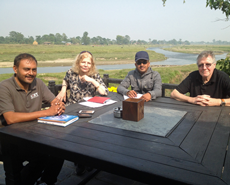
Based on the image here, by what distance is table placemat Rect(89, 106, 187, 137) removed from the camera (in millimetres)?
1576

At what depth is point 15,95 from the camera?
6.36 feet

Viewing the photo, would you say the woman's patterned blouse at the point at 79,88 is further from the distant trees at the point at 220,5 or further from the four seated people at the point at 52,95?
the distant trees at the point at 220,5

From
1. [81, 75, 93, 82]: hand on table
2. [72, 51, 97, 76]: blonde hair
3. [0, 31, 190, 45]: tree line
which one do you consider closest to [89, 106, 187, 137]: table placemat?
[81, 75, 93, 82]: hand on table

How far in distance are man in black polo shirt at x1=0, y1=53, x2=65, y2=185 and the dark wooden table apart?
0.11 metres

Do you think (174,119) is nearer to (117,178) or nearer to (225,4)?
(117,178)

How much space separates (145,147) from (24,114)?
1.08 m

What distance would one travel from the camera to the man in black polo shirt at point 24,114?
1.60 m

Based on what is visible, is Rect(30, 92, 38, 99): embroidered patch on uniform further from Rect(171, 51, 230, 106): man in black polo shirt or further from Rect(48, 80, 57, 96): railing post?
Rect(171, 51, 230, 106): man in black polo shirt

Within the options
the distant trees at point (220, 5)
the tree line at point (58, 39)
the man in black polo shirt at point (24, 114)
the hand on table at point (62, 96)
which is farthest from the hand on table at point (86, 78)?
the tree line at point (58, 39)

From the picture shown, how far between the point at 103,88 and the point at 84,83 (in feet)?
1.20

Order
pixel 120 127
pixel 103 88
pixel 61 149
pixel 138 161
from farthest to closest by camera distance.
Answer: pixel 103 88, pixel 120 127, pixel 61 149, pixel 138 161

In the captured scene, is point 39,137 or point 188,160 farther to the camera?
point 39,137

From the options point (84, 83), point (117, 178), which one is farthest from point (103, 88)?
point (117, 178)

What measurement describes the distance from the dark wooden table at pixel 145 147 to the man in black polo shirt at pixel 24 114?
110 mm
